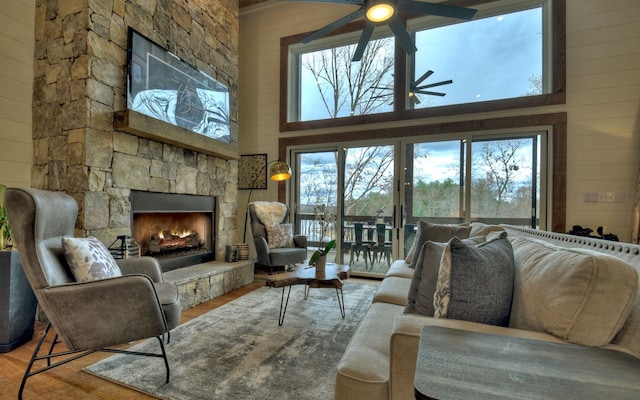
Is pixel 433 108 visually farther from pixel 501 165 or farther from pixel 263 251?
pixel 263 251

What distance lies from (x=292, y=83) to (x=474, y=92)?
9.43ft

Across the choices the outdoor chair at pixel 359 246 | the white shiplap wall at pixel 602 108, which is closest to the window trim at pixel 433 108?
the white shiplap wall at pixel 602 108

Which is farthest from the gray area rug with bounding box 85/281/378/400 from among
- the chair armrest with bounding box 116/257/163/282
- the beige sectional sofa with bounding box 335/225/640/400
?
the beige sectional sofa with bounding box 335/225/640/400

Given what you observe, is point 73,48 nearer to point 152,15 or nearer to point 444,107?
point 152,15

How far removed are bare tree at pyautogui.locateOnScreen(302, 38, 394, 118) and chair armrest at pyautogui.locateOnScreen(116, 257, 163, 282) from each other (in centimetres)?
354

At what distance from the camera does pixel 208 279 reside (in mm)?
3385

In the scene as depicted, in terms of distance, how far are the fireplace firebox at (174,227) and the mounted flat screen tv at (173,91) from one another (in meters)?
0.88

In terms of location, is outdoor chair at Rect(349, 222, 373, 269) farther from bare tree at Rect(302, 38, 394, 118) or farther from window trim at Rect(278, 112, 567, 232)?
bare tree at Rect(302, 38, 394, 118)

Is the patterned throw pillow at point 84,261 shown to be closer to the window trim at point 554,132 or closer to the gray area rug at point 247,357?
the gray area rug at point 247,357

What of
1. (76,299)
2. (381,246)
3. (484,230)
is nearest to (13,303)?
(76,299)


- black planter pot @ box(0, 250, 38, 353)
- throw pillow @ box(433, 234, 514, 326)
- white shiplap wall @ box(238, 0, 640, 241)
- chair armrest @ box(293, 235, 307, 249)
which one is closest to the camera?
throw pillow @ box(433, 234, 514, 326)

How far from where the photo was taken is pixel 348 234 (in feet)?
15.8

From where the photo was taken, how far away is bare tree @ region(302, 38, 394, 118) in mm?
4684

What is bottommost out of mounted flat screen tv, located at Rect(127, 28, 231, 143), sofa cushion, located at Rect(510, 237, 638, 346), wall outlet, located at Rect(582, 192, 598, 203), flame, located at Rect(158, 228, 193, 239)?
flame, located at Rect(158, 228, 193, 239)
